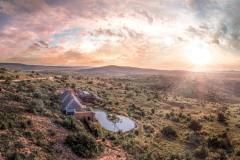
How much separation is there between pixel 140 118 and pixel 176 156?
1762 centimetres

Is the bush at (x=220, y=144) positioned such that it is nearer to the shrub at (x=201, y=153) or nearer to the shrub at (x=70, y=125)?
the shrub at (x=201, y=153)

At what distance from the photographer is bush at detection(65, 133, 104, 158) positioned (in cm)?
2749

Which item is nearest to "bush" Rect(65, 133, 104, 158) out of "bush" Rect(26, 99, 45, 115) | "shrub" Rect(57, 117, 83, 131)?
"shrub" Rect(57, 117, 83, 131)

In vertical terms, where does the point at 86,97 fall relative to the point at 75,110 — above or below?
below

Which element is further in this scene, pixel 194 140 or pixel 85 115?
pixel 194 140

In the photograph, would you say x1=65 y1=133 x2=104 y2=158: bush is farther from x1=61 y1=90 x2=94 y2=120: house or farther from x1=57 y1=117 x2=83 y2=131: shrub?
x1=61 y1=90 x2=94 y2=120: house

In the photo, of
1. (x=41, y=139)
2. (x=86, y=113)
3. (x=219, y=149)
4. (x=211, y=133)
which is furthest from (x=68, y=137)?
(x=211, y=133)

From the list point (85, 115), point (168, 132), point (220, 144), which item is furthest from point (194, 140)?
point (85, 115)

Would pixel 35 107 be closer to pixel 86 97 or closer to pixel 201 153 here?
pixel 201 153

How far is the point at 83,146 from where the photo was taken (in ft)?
92.0

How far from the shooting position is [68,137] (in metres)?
28.7

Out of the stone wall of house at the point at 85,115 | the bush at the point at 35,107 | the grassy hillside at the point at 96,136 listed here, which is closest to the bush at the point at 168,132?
the grassy hillside at the point at 96,136

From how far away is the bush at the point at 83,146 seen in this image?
90.2 feet

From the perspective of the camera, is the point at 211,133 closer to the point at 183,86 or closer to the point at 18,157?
the point at 18,157
